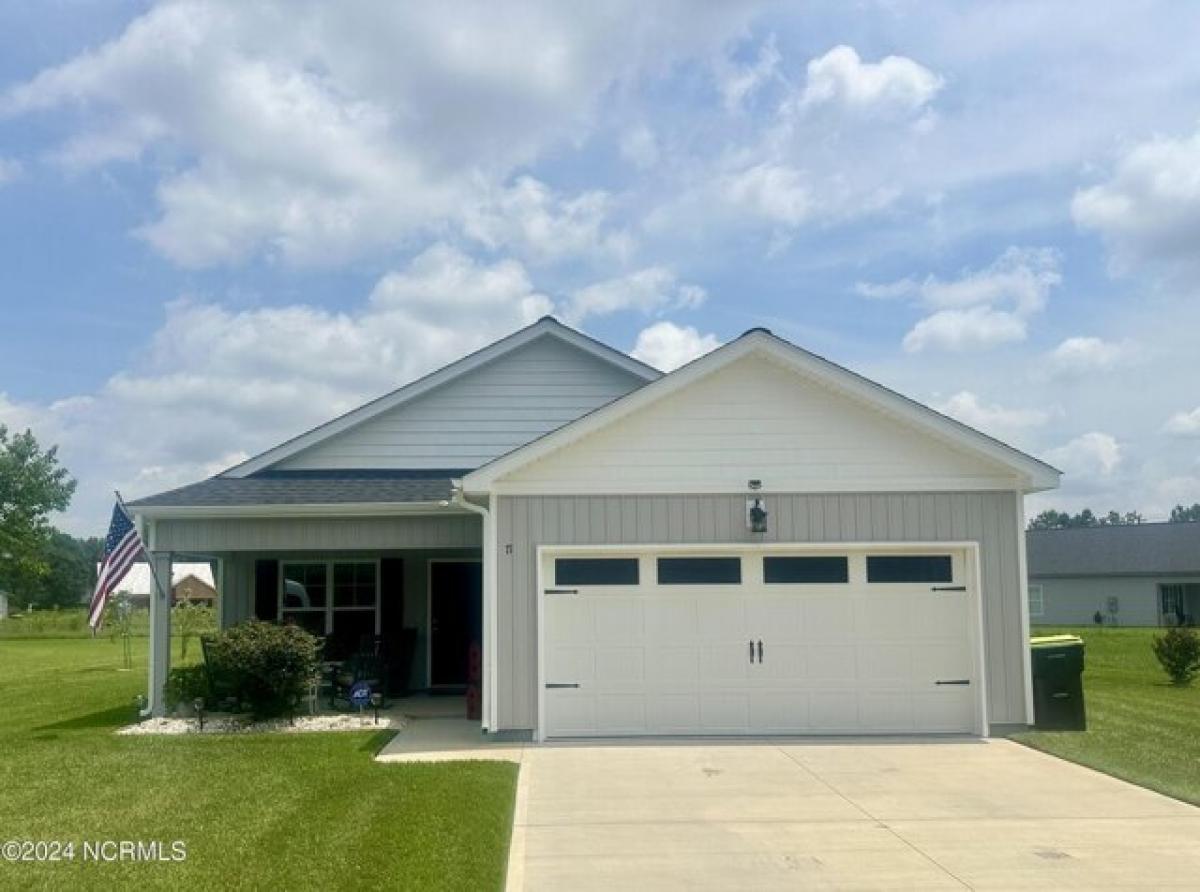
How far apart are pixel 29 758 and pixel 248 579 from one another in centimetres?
645

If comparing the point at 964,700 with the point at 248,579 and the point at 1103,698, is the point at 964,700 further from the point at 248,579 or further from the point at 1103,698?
the point at 248,579

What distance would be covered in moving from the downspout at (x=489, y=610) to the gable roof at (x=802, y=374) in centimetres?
29

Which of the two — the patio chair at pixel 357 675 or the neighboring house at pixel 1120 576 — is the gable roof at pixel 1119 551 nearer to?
the neighboring house at pixel 1120 576

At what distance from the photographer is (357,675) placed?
51.2 feet

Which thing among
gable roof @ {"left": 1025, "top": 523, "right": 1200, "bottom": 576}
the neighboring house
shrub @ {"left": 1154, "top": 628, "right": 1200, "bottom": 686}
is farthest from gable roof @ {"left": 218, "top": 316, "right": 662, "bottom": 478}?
gable roof @ {"left": 1025, "top": 523, "right": 1200, "bottom": 576}

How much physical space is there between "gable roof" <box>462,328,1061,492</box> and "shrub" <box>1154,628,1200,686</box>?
995cm

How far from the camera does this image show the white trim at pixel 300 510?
14844 millimetres

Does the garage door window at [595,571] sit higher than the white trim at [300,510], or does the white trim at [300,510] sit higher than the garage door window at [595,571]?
the white trim at [300,510]

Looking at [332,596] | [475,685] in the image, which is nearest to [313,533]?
[475,685]

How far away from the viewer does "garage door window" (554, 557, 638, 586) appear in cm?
1352

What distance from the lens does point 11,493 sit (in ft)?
215

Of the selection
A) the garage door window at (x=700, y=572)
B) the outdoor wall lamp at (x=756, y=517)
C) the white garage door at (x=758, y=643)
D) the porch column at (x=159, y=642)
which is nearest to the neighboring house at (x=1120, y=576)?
the white garage door at (x=758, y=643)

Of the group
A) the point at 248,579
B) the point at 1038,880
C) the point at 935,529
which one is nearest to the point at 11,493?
the point at 248,579

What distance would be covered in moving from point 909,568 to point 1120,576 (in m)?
43.3
